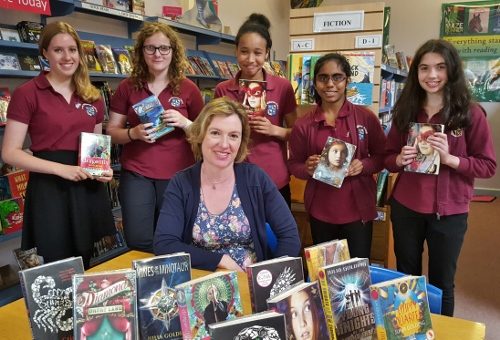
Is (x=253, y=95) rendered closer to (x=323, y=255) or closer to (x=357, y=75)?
(x=357, y=75)

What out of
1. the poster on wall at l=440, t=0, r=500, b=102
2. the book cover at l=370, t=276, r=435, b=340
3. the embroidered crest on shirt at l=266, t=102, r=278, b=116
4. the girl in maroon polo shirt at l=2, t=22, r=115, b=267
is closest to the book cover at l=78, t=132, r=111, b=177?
the girl in maroon polo shirt at l=2, t=22, r=115, b=267

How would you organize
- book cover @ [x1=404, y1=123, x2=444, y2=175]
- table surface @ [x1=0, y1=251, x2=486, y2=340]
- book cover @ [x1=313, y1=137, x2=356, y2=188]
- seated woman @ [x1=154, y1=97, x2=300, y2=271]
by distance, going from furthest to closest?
book cover @ [x1=313, y1=137, x2=356, y2=188], book cover @ [x1=404, y1=123, x2=444, y2=175], seated woman @ [x1=154, y1=97, x2=300, y2=271], table surface @ [x1=0, y1=251, x2=486, y2=340]

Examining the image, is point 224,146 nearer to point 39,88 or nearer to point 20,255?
point 39,88

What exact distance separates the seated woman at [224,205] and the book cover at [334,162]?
1.31 feet

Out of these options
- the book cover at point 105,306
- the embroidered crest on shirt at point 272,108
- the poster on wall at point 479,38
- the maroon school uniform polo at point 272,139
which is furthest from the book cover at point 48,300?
the poster on wall at point 479,38

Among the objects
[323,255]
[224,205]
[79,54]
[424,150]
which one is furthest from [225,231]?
[79,54]

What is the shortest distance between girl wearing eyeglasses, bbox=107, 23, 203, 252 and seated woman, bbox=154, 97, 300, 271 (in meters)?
0.55

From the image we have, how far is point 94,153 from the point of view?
7.47 feet

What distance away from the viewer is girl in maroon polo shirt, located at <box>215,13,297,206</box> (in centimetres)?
242

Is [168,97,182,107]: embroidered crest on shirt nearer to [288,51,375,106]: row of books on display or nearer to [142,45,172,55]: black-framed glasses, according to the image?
[142,45,172,55]: black-framed glasses

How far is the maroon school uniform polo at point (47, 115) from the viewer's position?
7.09 ft

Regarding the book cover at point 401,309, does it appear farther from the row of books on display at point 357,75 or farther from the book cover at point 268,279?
the row of books on display at point 357,75

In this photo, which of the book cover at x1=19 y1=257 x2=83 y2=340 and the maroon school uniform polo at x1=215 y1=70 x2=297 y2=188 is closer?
the book cover at x1=19 y1=257 x2=83 y2=340

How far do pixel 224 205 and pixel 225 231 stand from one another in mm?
113
